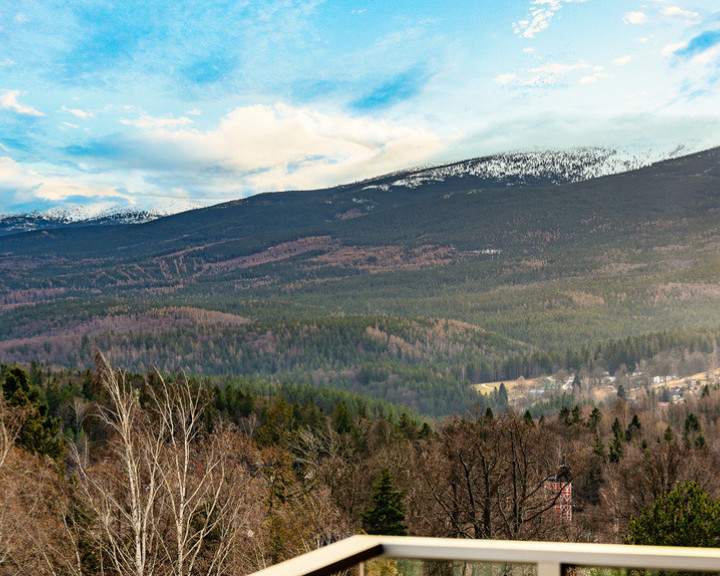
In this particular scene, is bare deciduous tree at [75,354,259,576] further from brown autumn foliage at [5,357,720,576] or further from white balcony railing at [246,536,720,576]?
white balcony railing at [246,536,720,576]

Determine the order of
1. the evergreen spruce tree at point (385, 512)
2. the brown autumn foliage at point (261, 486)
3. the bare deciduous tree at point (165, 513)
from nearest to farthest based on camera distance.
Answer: the bare deciduous tree at point (165, 513) → the brown autumn foliage at point (261, 486) → the evergreen spruce tree at point (385, 512)

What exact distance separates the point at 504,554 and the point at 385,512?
121 ft

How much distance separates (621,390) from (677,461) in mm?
93261

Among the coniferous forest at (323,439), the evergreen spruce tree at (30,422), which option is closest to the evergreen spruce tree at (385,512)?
the coniferous forest at (323,439)

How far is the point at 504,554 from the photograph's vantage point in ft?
7.44

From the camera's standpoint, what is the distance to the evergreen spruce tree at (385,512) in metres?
37.2

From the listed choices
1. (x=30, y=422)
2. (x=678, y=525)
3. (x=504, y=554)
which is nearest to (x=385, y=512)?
(x=678, y=525)

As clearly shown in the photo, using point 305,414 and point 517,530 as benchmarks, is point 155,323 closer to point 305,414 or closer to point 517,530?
point 305,414

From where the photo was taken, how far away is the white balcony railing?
7.06ft

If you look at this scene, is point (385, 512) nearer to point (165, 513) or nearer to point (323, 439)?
point (165, 513)

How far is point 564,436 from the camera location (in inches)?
2867

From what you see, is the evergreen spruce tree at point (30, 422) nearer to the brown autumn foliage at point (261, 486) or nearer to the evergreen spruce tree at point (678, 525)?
the brown autumn foliage at point (261, 486)

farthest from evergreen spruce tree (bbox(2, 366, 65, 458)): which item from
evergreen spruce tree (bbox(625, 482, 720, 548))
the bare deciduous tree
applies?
evergreen spruce tree (bbox(625, 482, 720, 548))

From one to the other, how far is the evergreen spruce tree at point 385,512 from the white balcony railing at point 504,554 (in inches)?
1434
